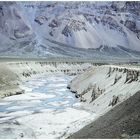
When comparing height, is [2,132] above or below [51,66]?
above

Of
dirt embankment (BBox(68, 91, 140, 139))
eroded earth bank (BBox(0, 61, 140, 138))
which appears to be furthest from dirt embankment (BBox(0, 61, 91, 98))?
dirt embankment (BBox(68, 91, 140, 139))

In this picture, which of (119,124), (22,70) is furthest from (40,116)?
(22,70)

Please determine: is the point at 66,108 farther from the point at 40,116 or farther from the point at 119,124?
the point at 119,124

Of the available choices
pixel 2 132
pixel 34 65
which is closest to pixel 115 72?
pixel 2 132

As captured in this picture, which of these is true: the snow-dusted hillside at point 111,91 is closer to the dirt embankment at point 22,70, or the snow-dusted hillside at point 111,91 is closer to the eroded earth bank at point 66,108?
the eroded earth bank at point 66,108

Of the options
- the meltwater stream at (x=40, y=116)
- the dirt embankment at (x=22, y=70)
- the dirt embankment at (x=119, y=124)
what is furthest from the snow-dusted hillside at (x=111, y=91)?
the dirt embankment at (x=22, y=70)

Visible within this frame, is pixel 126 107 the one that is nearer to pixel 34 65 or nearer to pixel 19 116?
pixel 19 116
